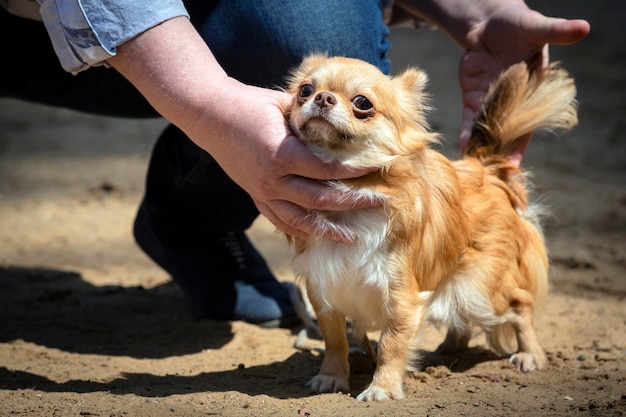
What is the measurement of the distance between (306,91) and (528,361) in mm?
1294

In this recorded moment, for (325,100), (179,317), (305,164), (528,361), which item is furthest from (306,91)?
(179,317)

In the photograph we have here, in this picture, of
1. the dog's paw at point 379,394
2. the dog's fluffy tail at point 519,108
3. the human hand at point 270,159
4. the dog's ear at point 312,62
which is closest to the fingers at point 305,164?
the human hand at point 270,159

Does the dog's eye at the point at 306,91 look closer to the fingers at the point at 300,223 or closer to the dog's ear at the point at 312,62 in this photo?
the dog's ear at the point at 312,62

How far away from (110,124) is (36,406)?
4.61 meters

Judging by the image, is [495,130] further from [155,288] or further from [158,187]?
[155,288]

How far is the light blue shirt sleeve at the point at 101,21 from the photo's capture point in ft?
7.30

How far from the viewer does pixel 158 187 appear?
3596 millimetres

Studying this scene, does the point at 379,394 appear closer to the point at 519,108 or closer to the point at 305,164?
the point at 305,164

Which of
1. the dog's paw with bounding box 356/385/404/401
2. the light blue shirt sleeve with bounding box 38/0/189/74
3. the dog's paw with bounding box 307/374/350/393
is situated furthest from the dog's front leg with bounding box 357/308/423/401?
the light blue shirt sleeve with bounding box 38/0/189/74

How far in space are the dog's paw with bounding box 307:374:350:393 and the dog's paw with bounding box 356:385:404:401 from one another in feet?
0.47

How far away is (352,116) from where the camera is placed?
90.6 inches

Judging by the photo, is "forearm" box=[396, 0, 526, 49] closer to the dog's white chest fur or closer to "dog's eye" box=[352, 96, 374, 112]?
"dog's eye" box=[352, 96, 374, 112]

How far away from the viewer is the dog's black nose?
7.39 feet

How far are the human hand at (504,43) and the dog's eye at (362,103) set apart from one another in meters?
1.01
